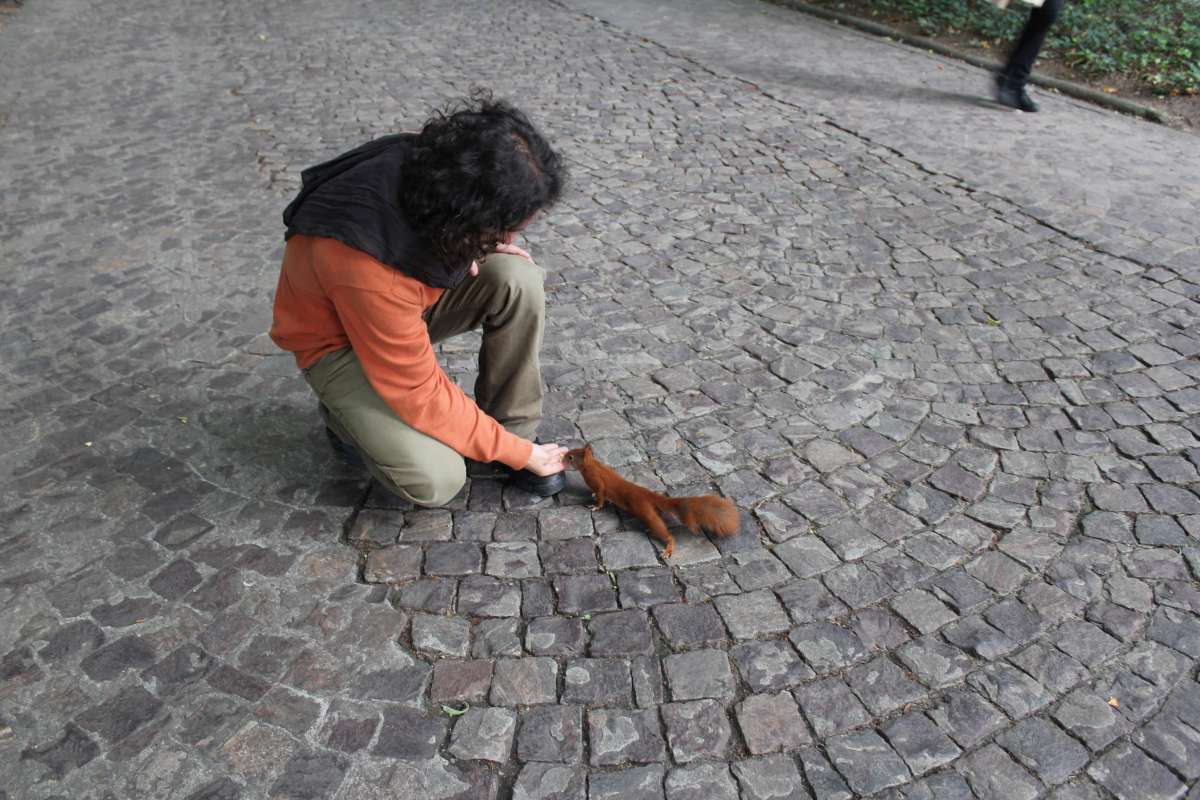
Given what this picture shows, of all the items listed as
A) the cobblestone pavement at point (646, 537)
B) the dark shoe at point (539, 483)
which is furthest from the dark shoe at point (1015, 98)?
the dark shoe at point (539, 483)

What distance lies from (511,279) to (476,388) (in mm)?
471

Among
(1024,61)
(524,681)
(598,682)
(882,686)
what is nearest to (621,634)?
(598,682)

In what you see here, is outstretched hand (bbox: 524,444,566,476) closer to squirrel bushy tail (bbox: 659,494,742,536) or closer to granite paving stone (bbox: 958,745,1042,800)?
squirrel bushy tail (bbox: 659,494,742,536)

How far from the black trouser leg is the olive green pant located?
5857 mm

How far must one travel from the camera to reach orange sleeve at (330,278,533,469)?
8.12 feet

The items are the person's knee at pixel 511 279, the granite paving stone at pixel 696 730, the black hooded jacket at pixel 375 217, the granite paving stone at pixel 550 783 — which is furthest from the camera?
the person's knee at pixel 511 279

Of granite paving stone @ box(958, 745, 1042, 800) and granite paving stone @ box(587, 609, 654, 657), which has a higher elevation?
granite paving stone @ box(958, 745, 1042, 800)

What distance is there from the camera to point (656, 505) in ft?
9.89

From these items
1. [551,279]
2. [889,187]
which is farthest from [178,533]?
[889,187]

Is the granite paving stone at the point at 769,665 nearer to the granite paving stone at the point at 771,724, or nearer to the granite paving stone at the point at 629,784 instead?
the granite paving stone at the point at 771,724

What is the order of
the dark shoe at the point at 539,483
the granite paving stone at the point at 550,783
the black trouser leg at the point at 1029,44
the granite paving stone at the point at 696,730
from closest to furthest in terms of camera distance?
the granite paving stone at the point at 550,783 → the granite paving stone at the point at 696,730 → the dark shoe at the point at 539,483 → the black trouser leg at the point at 1029,44

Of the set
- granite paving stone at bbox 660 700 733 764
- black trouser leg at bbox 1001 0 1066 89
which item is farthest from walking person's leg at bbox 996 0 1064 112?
granite paving stone at bbox 660 700 733 764

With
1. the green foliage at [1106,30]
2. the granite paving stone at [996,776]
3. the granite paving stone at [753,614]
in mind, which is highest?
the green foliage at [1106,30]

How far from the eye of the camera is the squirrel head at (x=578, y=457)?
315cm
